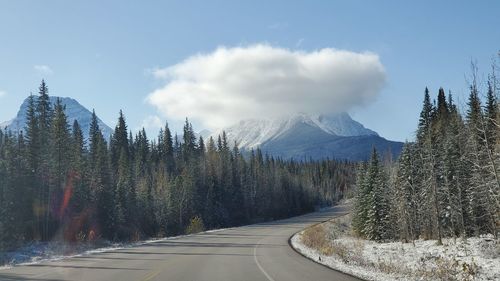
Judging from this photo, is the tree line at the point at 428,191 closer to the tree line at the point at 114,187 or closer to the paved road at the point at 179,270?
the tree line at the point at 114,187

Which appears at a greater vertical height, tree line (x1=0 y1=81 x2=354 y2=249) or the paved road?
tree line (x1=0 y1=81 x2=354 y2=249)

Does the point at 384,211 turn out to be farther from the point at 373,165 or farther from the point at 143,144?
the point at 143,144

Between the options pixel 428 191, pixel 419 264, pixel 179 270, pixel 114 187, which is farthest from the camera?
pixel 114 187

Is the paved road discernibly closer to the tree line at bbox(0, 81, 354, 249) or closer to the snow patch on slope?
the snow patch on slope

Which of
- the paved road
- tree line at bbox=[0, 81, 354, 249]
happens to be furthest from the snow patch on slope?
tree line at bbox=[0, 81, 354, 249]

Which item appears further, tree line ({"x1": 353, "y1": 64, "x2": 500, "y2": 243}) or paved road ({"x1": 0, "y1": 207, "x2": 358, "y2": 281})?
tree line ({"x1": 353, "y1": 64, "x2": 500, "y2": 243})

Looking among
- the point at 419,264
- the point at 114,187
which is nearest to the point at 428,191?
the point at 419,264

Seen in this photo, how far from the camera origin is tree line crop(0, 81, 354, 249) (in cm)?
4616

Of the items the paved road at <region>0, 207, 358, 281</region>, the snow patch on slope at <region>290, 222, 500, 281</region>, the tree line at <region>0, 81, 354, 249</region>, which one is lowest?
the snow patch on slope at <region>290, 222, 500, 281</region>

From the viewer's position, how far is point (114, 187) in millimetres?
59156

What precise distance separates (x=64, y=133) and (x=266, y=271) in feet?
129

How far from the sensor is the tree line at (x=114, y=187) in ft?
151

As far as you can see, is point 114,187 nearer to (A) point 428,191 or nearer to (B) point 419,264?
(A) point 428,191

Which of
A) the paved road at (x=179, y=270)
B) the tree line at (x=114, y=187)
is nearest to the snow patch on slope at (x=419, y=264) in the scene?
the paved road at (x=179, y=270)
